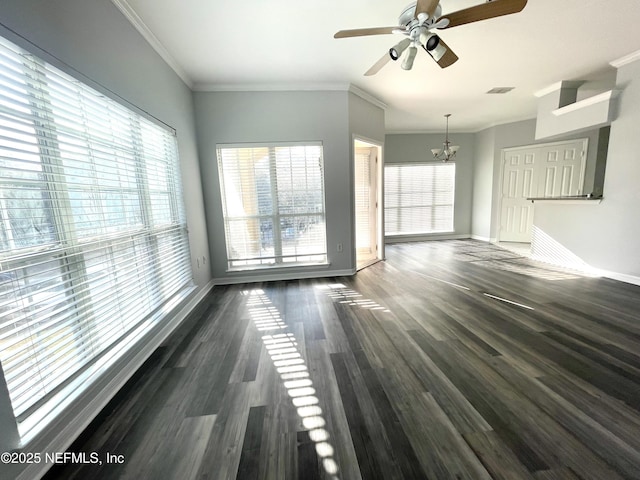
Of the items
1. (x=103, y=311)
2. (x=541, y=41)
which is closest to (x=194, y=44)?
(x=103, y=311)

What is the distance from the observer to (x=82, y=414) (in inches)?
55.7

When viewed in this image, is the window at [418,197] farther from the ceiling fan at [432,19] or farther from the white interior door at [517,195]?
the ceiling fan at [432,19]

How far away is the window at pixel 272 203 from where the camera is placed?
3703 mm

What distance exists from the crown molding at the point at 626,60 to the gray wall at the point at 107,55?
533 cm

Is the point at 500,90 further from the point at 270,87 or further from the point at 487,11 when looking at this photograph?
the point at 270,87

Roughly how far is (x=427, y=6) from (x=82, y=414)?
319 centimetres

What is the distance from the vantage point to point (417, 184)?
6.84 meters

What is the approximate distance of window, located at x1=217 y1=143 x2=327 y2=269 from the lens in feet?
12.1

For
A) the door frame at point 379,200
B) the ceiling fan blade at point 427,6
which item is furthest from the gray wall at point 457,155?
the ceiling fan blade at point 427,6

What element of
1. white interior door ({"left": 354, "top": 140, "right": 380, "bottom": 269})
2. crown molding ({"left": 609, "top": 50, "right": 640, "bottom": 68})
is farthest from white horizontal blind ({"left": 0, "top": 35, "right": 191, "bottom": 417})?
crown molding ({"left": 609, "top": 50, "right": 640, "bottom": 68})

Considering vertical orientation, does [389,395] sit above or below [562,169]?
below

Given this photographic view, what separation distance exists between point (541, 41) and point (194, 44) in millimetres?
3569

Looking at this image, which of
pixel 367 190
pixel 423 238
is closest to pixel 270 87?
pixel 367 190

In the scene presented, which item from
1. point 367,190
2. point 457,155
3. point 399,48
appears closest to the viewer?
point 399,48
